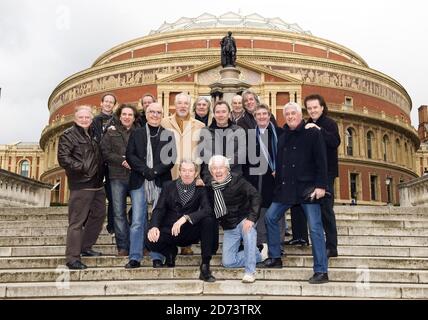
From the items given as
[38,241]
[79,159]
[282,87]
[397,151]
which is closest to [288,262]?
[79,159]

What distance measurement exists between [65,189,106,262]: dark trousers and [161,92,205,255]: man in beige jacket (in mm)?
1243

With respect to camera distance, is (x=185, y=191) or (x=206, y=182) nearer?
(x=185, y=191)

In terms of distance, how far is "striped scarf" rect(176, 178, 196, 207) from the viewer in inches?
257

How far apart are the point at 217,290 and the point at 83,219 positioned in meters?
2.13

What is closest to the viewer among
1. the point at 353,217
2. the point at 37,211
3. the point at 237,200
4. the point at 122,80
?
the point at 237,200

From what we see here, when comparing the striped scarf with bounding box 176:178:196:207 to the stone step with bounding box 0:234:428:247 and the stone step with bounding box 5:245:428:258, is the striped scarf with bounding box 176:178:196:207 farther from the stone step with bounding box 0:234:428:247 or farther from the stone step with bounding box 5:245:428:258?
the stone step with bounding box 0:234:428:247

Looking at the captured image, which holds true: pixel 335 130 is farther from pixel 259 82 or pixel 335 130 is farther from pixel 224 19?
pixel 224 19

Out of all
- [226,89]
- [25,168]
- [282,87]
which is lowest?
[226,89]

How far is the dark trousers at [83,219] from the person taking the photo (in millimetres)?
6625

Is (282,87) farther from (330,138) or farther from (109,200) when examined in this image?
(330,138)

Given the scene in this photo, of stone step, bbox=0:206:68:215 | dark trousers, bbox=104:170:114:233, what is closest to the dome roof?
stone step, bbox=0:206:68:215

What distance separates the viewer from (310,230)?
6145mm
